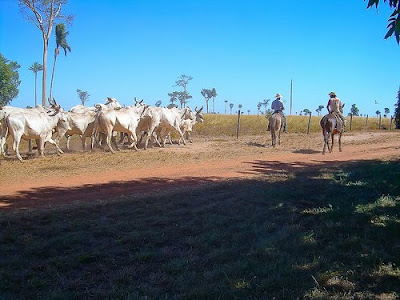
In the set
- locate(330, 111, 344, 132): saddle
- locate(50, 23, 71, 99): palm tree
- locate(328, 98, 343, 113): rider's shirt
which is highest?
locate(50, 23, 71, 99): palm tree

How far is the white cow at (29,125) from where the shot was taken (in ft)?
50.3

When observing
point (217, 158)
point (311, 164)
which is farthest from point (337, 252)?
point (217, 158)

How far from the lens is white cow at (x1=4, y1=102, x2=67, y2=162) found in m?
15.3

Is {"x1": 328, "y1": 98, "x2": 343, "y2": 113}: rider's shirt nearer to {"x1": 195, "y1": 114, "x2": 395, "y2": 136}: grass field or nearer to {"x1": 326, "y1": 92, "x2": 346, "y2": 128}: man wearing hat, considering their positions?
{"x1": 326, "y1": 92, "x2": 346, "y2": 128}: man wearing hat

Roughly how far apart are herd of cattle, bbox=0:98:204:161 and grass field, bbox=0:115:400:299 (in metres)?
9.07

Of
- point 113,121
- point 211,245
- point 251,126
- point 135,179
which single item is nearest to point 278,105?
point 113,121

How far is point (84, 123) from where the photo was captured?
18.6m

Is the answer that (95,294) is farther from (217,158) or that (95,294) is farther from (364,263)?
(217,158)

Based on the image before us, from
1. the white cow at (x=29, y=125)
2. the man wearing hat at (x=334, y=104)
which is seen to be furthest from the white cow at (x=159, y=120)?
the man wearing hat at (x=334, y=104)

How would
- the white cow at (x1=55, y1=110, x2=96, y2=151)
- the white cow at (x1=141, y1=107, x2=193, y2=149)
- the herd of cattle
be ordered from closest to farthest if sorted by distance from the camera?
1. the herd of cattle
2. the white cow at (x1=55, y1=110, x2=96, y2=151)
3. the white cow at (x1=141, y1=107, x2=193, y2=149)

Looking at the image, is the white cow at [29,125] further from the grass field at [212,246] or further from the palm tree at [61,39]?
the palm tree at [61,39]

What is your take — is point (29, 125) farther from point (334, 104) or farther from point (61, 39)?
point (61, 39)

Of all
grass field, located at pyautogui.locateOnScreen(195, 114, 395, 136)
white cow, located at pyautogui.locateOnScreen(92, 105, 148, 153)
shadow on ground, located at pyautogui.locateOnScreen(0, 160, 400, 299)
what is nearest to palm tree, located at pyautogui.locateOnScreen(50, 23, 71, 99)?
grass field, located at pyautogui.locateOnScreen(195, 114, 395, 136)

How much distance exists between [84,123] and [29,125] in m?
3.18
